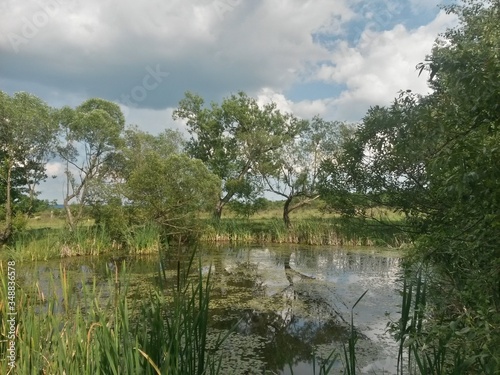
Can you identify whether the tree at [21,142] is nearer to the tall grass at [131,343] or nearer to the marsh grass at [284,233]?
the marsh grass at [284,233]

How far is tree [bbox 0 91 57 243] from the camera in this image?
43.9 ft

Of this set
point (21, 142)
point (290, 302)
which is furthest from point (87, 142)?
point (290, 302)

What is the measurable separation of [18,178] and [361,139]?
15392 mm

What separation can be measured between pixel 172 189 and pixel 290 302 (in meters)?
7.98

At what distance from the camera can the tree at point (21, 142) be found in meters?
13.4

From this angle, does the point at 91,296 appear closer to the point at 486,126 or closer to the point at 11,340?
the point at 11,340

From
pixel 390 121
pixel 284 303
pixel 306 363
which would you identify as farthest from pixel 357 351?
pixel 390 121

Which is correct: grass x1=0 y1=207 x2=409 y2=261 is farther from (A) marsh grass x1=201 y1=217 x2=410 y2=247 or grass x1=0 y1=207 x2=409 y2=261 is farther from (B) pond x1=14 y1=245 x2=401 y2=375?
(B) pond x1=14 y1=245 x2=401 y2=375

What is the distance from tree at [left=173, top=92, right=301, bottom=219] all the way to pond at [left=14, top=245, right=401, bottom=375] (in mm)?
8706

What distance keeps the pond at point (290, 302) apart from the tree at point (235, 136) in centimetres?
871

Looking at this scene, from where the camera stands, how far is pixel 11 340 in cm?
257

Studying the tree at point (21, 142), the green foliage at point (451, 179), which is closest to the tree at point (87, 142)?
the tree at point (21, 142)

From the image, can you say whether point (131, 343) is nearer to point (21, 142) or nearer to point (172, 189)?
point (172, 189)

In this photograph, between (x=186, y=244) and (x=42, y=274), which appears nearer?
(x=42, y=274)
